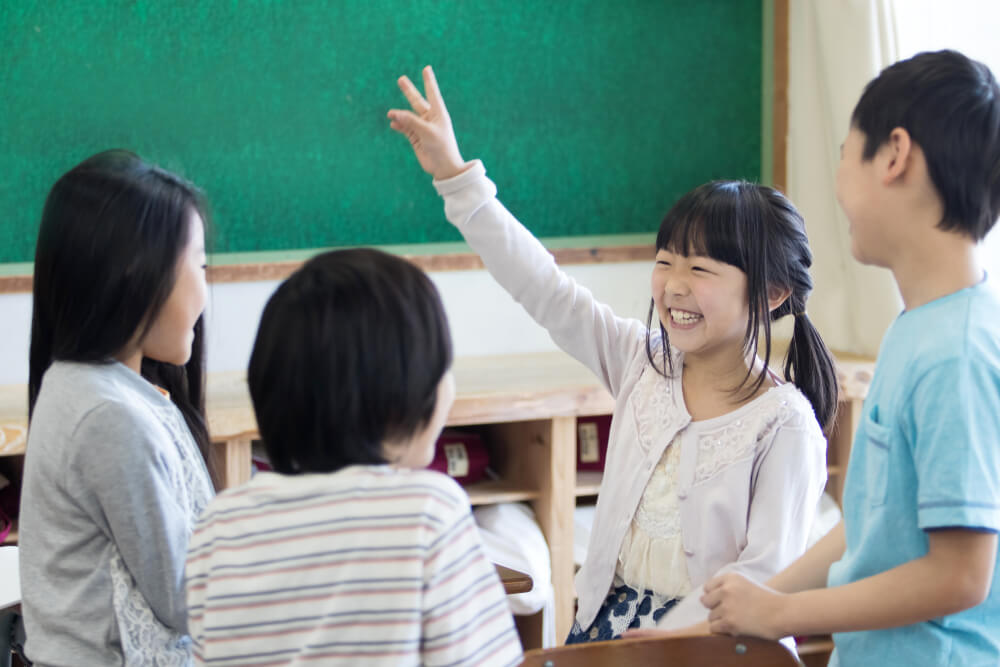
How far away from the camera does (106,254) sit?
967 millimetres

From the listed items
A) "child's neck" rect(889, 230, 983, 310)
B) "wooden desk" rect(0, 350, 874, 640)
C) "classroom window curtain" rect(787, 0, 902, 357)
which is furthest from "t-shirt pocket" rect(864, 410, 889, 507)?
"classroom window curtain" rect(787, 0, 902, 357)

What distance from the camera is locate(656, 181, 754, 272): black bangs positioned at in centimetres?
120

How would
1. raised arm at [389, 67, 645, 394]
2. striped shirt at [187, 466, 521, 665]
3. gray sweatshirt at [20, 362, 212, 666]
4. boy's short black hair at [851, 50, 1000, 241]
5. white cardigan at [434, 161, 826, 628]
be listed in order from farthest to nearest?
raised arm at [389, 67, 645, 394] → white cardigan at [434, 161, 826, 628] → gray sweatshirt at [20, 362, 212, 666] → boy's short black hair at [851, 50, 1000, 241] → striped shirt at [187, 466, 521, 665]

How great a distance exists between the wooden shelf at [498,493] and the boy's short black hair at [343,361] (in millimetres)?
1405

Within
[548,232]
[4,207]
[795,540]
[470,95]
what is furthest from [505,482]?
[4,207]

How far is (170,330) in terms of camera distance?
1.02 m

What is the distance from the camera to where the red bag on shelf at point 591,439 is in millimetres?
2195

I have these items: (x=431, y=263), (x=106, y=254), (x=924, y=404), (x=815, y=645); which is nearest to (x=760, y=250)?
(x=924, y=404)

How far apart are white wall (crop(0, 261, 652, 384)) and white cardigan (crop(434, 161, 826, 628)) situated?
1056 mm

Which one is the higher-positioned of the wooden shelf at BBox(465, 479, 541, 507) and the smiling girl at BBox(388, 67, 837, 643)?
the smiling girl at BBox(388, 67, 837, 643)

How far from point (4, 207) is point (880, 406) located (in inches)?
78.9

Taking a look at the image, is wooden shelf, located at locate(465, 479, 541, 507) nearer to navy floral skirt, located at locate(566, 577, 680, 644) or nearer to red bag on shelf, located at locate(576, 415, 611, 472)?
red bag on shelf, located at locate(576, 415, 611, 472)

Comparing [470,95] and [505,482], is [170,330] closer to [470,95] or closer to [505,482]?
[505,482]

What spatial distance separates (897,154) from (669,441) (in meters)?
0.50
